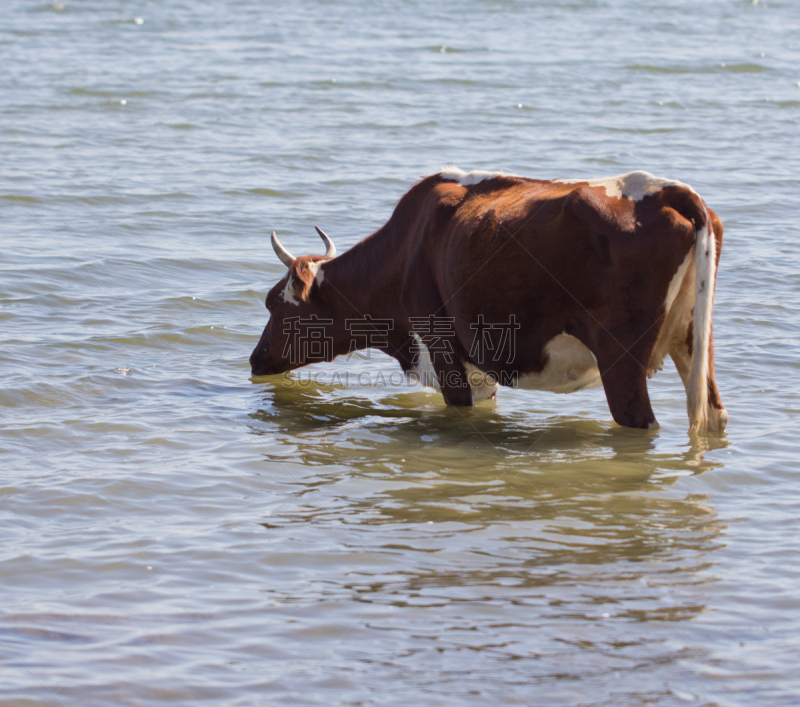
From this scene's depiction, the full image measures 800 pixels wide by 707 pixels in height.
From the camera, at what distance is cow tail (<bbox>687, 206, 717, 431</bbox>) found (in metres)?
5.30

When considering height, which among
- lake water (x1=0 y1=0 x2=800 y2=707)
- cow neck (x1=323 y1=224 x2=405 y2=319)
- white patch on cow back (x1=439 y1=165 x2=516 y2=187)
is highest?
white patch on cow back (x1=439 y1=165 x2=516 y2=187)

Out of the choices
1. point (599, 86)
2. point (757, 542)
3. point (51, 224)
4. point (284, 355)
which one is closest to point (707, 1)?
point (599, 86)

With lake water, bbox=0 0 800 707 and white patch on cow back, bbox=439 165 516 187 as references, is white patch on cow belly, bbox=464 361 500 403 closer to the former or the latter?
lake water, bbox=0 0 800 707

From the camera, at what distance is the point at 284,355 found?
299 inches

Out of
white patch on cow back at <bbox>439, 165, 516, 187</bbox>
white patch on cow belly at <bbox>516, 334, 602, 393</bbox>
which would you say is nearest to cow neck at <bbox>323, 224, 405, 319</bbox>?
white patch on cow back at <bbox>439, 165, 516, 187</bbox>

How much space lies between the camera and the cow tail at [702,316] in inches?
209

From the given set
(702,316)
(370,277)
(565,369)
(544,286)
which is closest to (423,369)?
(370,277)

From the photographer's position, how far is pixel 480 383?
6859mm

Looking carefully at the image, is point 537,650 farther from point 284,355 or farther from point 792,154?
point 792,154

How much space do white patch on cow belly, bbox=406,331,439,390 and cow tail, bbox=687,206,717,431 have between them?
6.25 feet

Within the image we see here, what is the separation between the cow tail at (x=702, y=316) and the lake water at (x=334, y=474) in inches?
11.8

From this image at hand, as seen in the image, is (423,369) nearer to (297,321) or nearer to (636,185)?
(297,321)

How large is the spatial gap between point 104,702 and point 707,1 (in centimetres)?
3265

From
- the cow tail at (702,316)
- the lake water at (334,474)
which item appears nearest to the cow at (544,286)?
the cow tail at (702,316)
